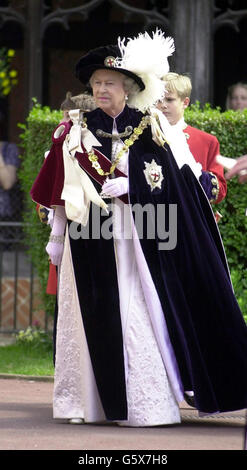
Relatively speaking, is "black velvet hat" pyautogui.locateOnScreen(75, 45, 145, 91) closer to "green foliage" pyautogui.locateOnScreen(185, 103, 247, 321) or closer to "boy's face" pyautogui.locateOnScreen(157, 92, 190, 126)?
"boy's face" pyautogui.locateOnScreen(157, 92, 190, 126)

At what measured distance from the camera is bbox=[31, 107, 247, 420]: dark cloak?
6773 mm

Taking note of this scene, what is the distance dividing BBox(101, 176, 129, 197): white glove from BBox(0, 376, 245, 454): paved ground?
1190 mm

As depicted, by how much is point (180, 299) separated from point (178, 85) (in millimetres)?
1496

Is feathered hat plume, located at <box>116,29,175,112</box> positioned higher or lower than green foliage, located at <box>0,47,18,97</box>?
lower

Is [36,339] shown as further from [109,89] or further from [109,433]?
[109,433]

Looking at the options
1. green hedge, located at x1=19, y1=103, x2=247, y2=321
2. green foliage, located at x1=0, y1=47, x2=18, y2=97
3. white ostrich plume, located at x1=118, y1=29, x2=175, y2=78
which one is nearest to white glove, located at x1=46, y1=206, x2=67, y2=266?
white ostrich plume, located at x1=118, y1=29, x2=175, y2=78

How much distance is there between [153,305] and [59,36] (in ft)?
25.0

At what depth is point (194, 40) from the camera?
12.1m

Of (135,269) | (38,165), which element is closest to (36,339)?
(38,165)

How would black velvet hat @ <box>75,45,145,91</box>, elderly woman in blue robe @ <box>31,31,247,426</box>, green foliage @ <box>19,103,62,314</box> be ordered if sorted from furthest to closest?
green foliage @ <box>19,103,62,314</box>
black velvet hat @ <box>75,45,145,91</box>
elderly woman in blue robe @ <box>31,31,247,426</box>

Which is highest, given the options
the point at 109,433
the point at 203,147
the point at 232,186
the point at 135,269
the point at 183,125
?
the point at 232,186

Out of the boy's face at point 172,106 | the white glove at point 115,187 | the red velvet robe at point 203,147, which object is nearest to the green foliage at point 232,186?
the red velvet robe at point 203,147

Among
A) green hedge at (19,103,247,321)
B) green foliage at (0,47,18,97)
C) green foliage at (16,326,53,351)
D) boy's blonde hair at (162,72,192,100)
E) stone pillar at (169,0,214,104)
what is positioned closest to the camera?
boy's blonde hair at (162,72,192,100)

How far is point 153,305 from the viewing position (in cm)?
679
